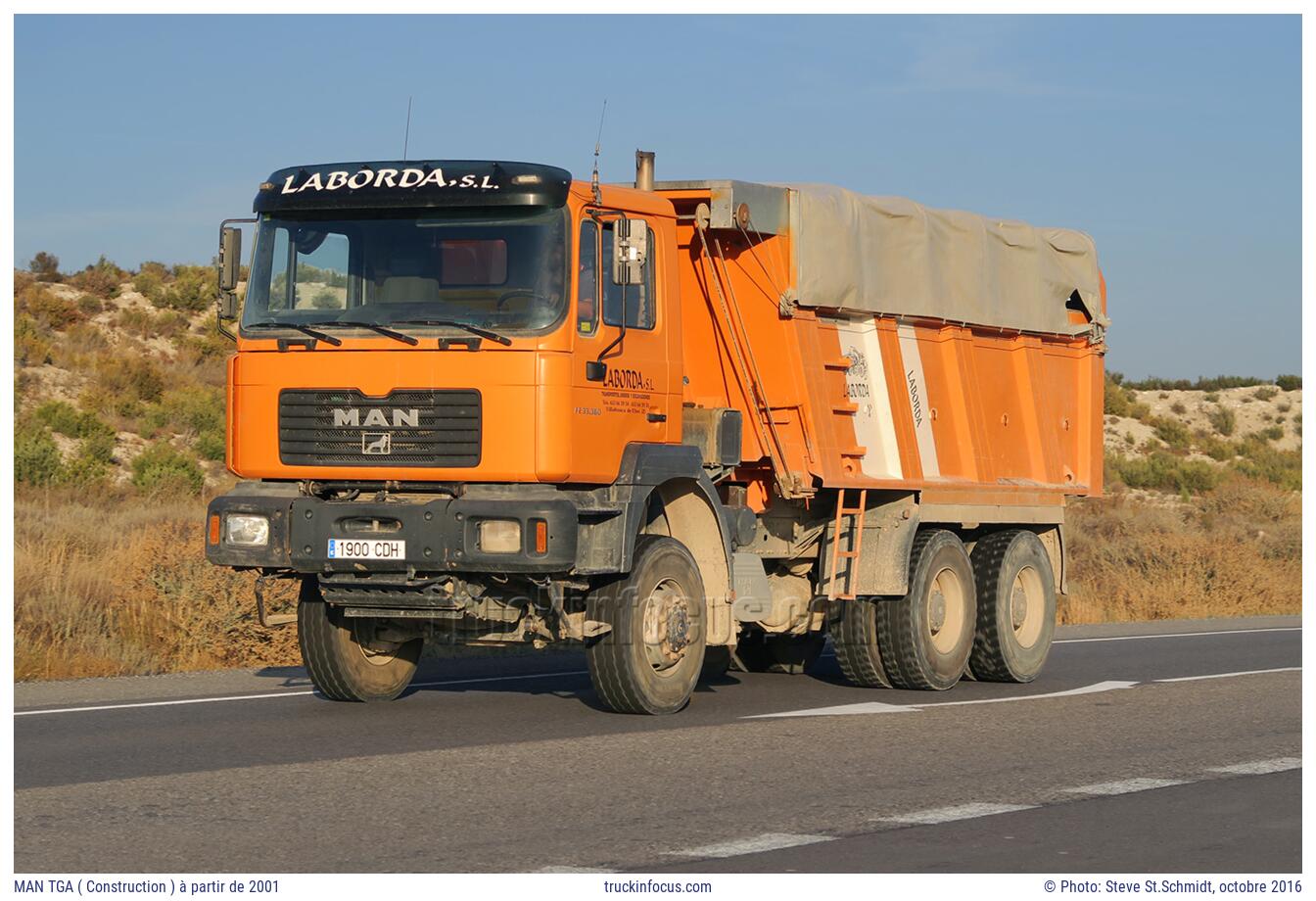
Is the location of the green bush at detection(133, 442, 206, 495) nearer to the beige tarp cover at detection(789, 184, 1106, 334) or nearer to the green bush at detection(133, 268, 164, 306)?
the green bush at detection(133, 268, 164, 306)

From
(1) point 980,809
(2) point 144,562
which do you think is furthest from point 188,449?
(1) point 980,809

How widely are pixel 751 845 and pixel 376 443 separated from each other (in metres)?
4.51

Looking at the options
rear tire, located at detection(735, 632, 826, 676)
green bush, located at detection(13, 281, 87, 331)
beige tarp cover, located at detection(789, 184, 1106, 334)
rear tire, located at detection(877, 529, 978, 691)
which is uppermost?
green bush, located at detection(13, 281, 87, 331)

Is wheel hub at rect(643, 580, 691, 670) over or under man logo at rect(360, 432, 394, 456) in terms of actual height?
under

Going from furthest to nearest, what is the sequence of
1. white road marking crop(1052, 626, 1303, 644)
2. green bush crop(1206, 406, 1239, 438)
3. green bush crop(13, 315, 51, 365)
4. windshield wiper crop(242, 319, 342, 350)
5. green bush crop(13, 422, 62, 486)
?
green bush crop(1206, 406, 1239, 438) < green bush crop(13, 315, 51, 365) < green bush crop(13, 422, 62, 486) < white road marking crop(1052, 626, 1303, 644) < windshield wiper crop(242, 319, 342, 350)

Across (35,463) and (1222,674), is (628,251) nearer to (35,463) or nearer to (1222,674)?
(1222,674)

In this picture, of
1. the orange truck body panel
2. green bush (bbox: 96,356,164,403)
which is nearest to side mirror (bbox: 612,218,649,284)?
the orange truck body panel

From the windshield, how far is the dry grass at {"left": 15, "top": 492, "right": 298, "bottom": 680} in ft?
16.6

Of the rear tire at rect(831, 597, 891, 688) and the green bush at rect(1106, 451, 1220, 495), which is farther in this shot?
the green bush at rect(1106, 451, 1220, 495)

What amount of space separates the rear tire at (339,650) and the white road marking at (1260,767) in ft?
17.9

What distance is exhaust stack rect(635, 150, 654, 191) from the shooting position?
41.8ft

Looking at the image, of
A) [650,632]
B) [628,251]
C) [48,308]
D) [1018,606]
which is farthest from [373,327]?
[48,308]

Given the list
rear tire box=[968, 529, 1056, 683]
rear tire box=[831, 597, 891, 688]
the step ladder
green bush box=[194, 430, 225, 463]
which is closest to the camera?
the step ladder

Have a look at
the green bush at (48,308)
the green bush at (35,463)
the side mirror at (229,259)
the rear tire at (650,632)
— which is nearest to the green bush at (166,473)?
the green bush at (35,463)
